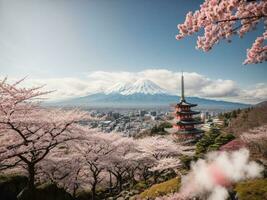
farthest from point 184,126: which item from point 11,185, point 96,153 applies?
point 11,185

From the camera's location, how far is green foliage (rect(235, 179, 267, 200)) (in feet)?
40.9

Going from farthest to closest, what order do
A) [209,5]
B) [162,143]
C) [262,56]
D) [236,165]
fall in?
[162,143]
[236,165]
[262,56]
[209,5]

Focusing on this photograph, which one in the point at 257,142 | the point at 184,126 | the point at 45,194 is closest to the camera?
the point at 45,194

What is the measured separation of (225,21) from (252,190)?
9.44 meters

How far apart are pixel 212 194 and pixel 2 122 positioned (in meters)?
9.29

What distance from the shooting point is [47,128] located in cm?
1466

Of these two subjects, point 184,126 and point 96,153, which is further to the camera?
point 184,126

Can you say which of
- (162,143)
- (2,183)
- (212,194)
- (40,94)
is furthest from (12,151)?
(162,143)

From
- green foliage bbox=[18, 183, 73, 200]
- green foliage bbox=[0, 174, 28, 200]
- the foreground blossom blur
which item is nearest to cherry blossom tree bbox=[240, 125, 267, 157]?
the foreground blossom blur

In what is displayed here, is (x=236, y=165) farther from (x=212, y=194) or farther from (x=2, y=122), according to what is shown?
(x=2, y=122)

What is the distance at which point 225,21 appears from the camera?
6043 millimetres

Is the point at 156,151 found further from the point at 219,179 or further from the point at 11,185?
the point at 219,179

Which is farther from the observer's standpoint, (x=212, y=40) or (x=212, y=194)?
(x=212, y=194)

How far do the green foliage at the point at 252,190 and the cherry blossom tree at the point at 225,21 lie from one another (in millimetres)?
7755
